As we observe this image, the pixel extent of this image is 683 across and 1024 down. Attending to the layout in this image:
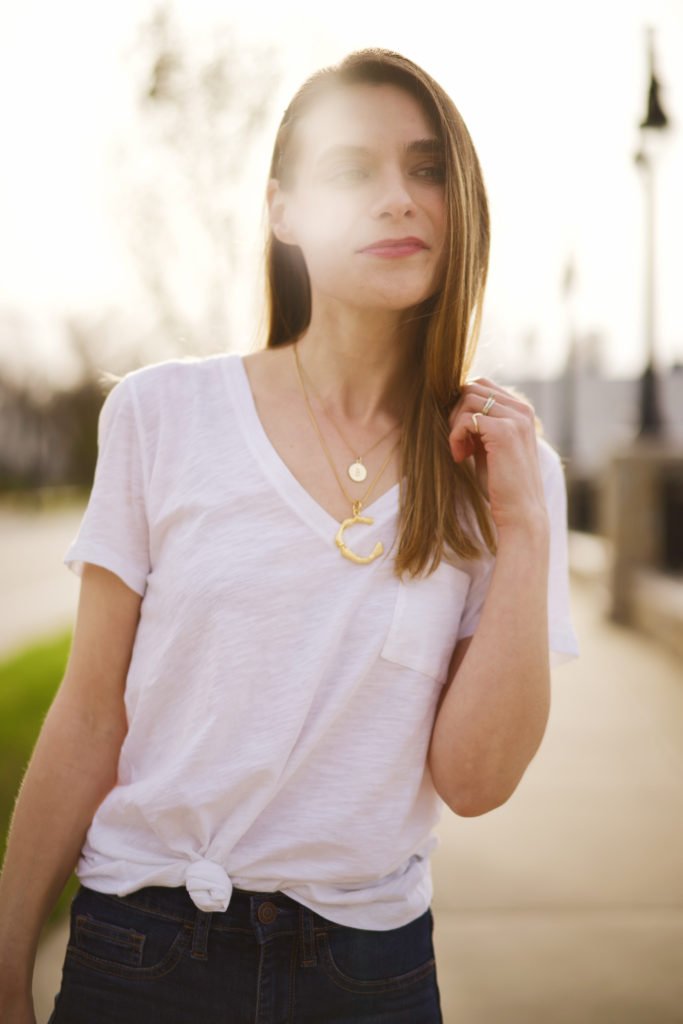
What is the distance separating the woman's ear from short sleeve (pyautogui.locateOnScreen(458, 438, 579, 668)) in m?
0.69

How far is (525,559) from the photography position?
1.70m

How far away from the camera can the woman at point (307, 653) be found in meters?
1.60

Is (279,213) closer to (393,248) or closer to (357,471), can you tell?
(393,248)

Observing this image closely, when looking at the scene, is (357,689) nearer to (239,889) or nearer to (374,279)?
(239,889)

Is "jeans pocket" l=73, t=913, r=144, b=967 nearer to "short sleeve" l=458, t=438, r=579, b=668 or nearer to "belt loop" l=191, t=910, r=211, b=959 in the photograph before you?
"belt loop" l=191, t=910, r=211, b=959

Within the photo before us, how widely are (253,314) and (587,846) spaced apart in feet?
10.8

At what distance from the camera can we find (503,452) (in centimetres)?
176

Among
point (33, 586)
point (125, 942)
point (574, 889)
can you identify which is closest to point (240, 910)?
point (125, 942)

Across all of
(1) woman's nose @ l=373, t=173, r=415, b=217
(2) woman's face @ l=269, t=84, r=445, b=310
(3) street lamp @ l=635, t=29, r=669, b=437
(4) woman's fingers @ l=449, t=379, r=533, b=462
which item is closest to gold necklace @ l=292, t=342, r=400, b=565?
(4) woman's fingers @ l=449, t=379, r=533, b=462

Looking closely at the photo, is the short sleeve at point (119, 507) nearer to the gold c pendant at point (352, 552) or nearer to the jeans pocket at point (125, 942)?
the gold c pendant at point (352, 552)

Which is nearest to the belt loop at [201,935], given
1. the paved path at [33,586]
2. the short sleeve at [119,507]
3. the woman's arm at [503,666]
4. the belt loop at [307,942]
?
the belt loop at [307,942]

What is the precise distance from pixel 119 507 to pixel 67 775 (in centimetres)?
49

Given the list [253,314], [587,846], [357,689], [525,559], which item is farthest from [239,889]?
[587,846]

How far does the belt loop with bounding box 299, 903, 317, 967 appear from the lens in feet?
5.22
